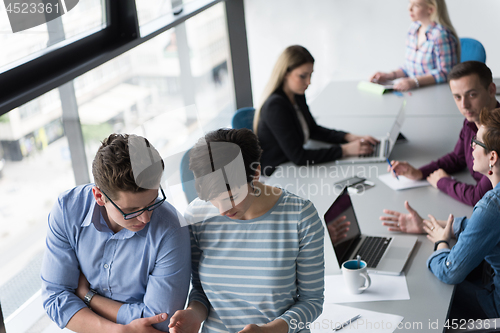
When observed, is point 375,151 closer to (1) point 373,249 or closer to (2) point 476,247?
(1) point 373,249

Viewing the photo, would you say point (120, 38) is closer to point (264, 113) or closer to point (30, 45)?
point (30, 45)

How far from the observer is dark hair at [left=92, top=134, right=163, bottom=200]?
3.83 ft

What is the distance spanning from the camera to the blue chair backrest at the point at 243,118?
2.97 metres

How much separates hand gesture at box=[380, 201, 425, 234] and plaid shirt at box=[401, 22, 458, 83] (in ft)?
7.42

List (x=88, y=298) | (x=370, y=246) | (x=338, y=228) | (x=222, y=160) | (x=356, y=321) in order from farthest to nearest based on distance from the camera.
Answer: (x=370, y=246)
(x=338, y=228)
(x=356, y=321)
(x=88, y=298)
(x=222, y=160)

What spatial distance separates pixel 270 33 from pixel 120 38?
3653mm

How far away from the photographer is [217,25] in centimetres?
644

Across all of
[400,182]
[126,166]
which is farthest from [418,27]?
[126,166]

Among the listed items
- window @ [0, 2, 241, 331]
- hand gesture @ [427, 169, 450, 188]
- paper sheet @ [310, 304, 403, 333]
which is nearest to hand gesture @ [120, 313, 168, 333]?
window @ [0, 2, 241, 331]

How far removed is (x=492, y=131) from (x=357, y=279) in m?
0.72

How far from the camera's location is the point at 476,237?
1.51m

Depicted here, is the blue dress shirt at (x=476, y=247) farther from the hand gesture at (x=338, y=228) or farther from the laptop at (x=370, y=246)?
the hand gesture at (x=338, y=228)

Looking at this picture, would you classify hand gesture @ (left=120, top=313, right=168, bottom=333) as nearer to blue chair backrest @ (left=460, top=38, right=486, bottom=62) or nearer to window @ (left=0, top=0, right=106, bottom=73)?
window @ (left=0, top=0, right=106, bottom=73)

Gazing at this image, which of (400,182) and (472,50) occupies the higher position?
(472,50)
